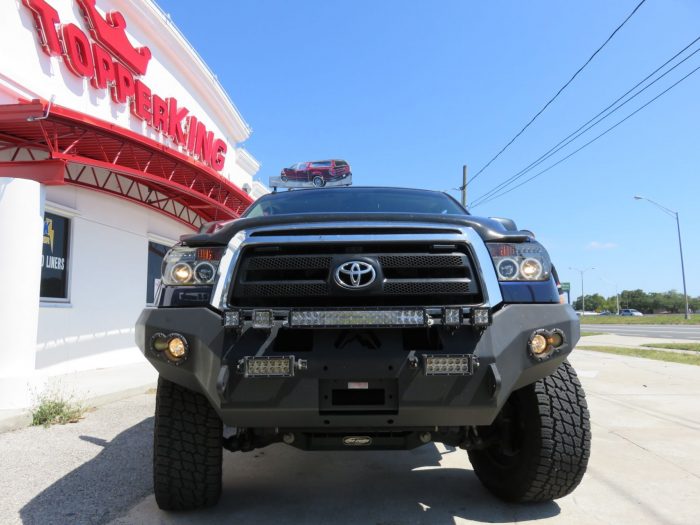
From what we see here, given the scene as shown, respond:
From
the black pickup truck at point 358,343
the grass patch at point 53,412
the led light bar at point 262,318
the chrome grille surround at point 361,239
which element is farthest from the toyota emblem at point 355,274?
the grass patch at point 53,412

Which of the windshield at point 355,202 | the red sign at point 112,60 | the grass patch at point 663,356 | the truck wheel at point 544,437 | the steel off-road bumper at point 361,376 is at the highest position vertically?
the red sign at point 112,60

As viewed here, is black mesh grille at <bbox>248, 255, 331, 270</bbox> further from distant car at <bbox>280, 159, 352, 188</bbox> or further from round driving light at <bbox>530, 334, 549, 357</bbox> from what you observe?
distant car at <bbox>280, 159, 352, 188</bbox>

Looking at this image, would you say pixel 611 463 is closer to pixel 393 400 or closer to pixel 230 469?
pixel 393 400

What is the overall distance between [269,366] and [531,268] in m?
1.32

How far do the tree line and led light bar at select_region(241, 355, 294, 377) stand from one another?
4543 inches

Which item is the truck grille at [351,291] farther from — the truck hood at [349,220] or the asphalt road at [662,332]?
the asphalt road at [662,332]

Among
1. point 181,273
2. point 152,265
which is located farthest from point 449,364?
point 152,265

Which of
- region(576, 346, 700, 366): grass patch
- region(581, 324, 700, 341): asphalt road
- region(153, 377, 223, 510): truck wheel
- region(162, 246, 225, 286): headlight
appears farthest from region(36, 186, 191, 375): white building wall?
region(581, 324, 700, 341): asphalt road

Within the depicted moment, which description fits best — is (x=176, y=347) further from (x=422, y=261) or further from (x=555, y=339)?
(x=555, y=339)

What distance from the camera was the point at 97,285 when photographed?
10203mm

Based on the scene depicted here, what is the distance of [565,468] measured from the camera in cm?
265

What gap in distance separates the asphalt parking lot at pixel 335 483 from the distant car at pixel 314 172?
1685 centimetres

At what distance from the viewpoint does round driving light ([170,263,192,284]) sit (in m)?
2.54

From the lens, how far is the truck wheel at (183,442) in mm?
2656
